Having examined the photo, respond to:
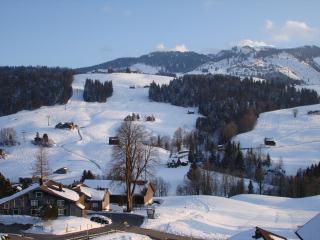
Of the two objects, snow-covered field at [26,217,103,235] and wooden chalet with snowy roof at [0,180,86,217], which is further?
wooden chalet with snowy roof at [0,180,86,217]

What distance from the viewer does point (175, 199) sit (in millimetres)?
65625

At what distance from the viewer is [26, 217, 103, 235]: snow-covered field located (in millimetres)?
43250

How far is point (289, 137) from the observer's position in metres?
150

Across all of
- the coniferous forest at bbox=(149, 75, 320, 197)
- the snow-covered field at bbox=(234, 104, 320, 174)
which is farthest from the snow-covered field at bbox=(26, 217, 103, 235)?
the snow-covered field at bbox=(234, 104, 320, 174)

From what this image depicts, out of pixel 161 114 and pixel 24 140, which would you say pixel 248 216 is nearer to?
pixel 24 140

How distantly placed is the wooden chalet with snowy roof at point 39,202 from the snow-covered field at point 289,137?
7024 cm

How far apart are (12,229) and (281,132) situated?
12282 cm

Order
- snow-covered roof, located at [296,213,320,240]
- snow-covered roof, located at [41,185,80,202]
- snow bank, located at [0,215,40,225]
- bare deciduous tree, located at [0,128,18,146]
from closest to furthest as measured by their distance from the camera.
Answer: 1. snow-covered roof, located at [296,213,320,240]
2. snow bank, located at [0,215,40,225]
3. snow-covered roof, located at [41,185,80,202]
4. bare deciduous tree, located at [0,128,18,146]

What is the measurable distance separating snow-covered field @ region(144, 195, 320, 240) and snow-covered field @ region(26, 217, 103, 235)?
17.8ft

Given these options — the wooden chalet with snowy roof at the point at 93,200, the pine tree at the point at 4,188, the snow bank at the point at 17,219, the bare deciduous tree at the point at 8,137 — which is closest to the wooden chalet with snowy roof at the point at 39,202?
the snow bank at the point at 17,219

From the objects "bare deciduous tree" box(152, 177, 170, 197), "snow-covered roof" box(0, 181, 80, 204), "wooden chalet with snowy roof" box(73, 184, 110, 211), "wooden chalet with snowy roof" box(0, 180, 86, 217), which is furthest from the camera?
"bare deciduous tree" box(152, 177, 170, 197)

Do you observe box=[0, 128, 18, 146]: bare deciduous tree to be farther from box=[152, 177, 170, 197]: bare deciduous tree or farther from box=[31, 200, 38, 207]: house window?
box=[31, 200, 38, 207]: house window

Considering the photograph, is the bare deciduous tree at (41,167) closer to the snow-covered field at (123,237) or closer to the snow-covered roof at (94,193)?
the snow-covered roof at (94,193)

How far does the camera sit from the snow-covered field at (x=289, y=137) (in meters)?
124
